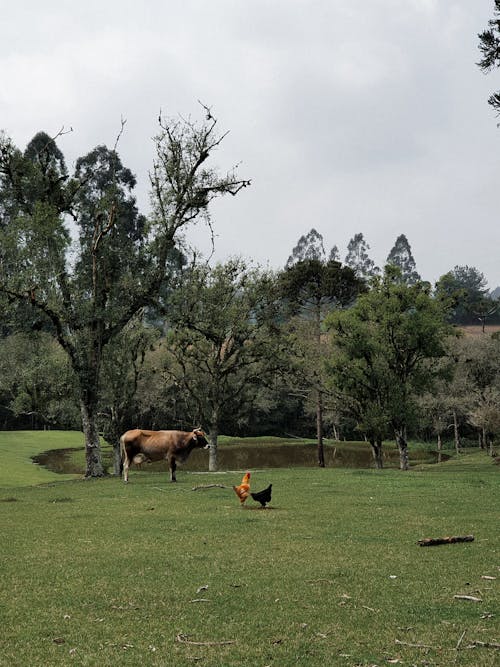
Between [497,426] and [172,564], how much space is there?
45.9m

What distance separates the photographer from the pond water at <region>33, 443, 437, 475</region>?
5022 cm

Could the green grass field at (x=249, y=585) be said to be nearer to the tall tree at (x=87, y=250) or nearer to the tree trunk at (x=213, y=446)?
the tall tree at (x=87, y=250)

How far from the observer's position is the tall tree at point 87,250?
27.4 m

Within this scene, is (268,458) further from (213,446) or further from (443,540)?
(443,540)

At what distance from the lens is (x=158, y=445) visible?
24.7 m

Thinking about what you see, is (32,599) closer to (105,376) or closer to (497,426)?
(105,376)

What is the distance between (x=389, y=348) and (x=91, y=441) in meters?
18.3

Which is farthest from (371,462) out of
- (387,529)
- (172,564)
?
(172,564)

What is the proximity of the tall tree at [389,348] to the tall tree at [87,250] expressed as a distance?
1141cm

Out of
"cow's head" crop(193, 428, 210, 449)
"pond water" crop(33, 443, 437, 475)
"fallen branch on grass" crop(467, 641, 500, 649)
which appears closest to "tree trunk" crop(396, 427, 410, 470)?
"pond water" crop(33, 443, 437, 475)

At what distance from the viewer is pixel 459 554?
1043 centimetres

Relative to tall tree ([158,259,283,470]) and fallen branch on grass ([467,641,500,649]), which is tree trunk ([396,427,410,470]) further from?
fallen branch on grass ([467,641,500,649])

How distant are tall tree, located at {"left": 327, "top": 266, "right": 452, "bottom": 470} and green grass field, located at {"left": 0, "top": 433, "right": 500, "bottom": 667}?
19496 millimetres

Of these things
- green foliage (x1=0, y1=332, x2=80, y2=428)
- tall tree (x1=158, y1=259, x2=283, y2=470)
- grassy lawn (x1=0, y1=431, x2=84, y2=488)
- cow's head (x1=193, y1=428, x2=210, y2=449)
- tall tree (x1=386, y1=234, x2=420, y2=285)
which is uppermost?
tall tree (x1=386, y1=234, x2=420, y2=285)
